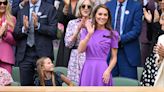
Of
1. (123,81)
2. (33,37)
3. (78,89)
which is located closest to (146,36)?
(123,81)

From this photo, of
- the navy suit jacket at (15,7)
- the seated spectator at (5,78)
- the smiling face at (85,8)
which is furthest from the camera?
the navy suit jacket at (15,7)

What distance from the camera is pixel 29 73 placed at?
6809mm

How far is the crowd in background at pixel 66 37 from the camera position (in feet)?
20.9

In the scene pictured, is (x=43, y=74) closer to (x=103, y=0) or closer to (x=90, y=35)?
(x=90, y=35)

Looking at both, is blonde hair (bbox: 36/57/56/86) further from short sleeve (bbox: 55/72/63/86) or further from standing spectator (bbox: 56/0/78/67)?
standing spectator (bbox: 56/0/78/67)

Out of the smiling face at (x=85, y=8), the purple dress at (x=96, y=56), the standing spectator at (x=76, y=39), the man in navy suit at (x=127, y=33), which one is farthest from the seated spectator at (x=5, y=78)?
the man in navy suit at (x=127, y=33)

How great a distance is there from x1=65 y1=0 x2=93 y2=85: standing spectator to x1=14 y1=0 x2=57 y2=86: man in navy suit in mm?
354

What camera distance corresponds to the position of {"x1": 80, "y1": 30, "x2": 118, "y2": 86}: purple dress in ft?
18.7

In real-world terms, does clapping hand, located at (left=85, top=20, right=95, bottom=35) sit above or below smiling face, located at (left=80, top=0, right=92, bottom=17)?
below

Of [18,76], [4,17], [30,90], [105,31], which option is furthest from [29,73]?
[30,90]

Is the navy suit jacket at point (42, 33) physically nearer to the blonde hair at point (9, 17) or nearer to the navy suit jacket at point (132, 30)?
the blonde hair at point (9, 17)

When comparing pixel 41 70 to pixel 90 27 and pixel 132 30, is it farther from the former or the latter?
pixel 132 30

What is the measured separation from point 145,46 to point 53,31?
1351 millimetres

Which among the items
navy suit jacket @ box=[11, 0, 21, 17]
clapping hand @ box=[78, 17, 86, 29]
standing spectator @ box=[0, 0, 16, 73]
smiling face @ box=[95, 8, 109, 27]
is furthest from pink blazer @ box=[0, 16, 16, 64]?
smiling face @ box=[95, 8, 109, 27]
